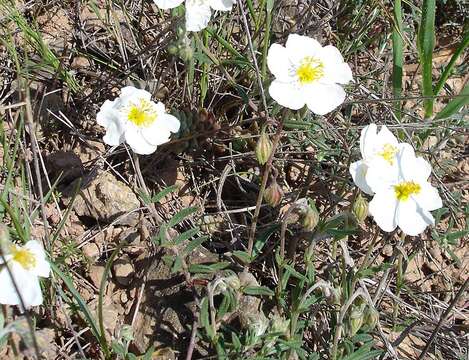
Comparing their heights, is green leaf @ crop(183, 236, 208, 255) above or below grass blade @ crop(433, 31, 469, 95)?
below

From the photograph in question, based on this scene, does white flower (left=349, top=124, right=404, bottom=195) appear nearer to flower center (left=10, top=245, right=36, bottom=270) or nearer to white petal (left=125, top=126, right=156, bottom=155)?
white petal (left=125, top=126, right=156, bottom=155)

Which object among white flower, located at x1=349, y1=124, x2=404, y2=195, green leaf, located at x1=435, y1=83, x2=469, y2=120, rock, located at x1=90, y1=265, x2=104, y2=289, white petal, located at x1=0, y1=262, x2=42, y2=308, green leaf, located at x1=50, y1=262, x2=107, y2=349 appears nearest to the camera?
white petal, located at x1=0, y1=262, x2=42, y2=308

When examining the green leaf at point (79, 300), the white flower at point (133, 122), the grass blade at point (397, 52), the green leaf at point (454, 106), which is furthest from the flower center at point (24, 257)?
the green leaf at point (454, 106)

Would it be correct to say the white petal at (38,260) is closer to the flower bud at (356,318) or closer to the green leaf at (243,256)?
the green leaf at (243,256)

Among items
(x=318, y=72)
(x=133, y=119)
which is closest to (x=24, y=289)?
(x=133, y=119)

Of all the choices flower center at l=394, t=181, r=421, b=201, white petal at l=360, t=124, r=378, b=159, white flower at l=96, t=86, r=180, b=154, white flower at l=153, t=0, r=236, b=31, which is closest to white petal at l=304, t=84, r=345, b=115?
white petal at l=360, t=124, r=378, b=159

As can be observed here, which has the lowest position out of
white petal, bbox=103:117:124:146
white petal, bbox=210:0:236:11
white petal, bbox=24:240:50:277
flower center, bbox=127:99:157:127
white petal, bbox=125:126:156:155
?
white petal, bbox=24:240:50:277

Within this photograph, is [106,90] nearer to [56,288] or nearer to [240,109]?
[240,109]

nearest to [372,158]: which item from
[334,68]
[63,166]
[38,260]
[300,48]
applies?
[334,68]
